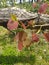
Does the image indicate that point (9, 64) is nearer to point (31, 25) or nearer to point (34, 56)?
point (34, 56)

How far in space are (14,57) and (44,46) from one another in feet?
3.27

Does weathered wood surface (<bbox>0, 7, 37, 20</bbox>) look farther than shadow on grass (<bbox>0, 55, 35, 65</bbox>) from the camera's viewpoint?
Yes

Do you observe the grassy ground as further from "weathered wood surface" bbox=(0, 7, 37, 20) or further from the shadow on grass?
"weathered wood surface" bbox=(0, 7, 37, 20)

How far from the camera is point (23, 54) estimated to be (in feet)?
12.8

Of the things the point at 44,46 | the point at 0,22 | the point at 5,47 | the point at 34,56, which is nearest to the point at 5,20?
the point at 0,22

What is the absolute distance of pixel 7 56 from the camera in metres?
3.81

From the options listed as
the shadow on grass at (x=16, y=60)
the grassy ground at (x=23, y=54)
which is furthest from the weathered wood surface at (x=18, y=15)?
the shadow on grass at (x=16, y=60)

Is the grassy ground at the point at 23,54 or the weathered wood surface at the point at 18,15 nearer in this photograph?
the grassy ground at the point at 23,54

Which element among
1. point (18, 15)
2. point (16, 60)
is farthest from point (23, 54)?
point (18, 15)

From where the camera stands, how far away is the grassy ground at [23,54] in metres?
3.56

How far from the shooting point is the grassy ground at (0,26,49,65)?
3564 mm

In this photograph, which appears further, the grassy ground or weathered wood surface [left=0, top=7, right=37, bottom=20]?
weathered wood surface [left=0, top=7, right=37, bottom=20]

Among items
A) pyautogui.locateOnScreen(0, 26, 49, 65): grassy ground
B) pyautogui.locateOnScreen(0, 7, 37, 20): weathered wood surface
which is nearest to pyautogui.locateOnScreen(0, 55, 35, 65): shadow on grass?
pyautogui.locateOnScreen(0, 26, 49, 65): grassy ground

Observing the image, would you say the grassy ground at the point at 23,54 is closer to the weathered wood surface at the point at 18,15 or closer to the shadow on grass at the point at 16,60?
the shadow on grass at the point at 16,60
